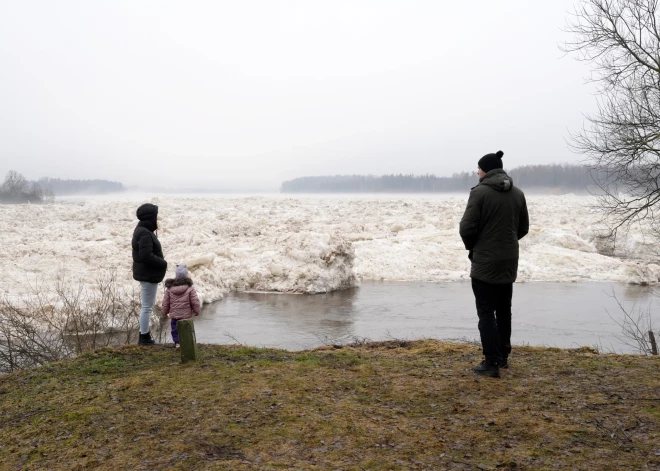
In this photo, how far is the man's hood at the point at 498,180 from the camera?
520 cm

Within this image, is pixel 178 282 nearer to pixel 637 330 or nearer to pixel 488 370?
pixel 488 370

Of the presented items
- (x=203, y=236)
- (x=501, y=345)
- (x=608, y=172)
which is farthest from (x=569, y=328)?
(x=203, y=236)

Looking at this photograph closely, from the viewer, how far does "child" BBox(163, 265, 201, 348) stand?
728 centimetres

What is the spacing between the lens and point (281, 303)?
1419 cm

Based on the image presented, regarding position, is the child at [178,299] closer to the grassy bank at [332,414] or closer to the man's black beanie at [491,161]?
the grassy bank at [332,414]

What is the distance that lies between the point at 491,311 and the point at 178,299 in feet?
13.9

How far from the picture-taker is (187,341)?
612cm

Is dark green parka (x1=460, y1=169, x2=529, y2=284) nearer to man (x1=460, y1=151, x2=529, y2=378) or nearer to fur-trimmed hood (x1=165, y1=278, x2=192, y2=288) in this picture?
man (x1=460, y1=151, x2=529, y2=378)

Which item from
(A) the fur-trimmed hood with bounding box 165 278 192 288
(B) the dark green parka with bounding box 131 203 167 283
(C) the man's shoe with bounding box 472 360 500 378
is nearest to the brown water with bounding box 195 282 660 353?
(A) the fur-trimmed hood with bounding box 165 278 192 288

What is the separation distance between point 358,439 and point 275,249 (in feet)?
47.6

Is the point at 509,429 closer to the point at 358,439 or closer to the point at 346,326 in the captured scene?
the point at 358,439

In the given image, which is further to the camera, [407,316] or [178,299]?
[407,316]

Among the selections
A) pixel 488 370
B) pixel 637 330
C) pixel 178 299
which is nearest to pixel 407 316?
pixel 637 330

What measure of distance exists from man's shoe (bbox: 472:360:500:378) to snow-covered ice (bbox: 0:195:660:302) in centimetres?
729
